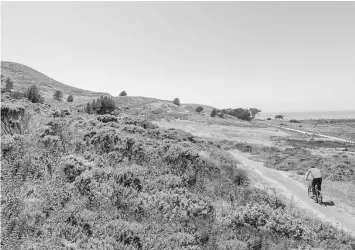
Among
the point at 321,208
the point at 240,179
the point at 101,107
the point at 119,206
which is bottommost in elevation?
the point at 321,208

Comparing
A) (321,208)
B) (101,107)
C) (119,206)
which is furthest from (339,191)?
(101,107)

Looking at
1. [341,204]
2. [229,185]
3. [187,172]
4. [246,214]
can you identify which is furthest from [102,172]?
[341,204]

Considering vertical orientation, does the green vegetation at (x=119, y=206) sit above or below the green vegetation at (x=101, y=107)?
below

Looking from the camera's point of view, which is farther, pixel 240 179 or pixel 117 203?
pixel 240 179

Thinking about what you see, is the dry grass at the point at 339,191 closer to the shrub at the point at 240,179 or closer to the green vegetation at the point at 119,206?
the shrub at the point at 240,179

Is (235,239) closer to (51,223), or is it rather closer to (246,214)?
(246,214)

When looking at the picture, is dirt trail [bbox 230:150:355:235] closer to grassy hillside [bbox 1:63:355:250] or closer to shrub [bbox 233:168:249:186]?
grassy hillside [bbox 1:63:355:250]

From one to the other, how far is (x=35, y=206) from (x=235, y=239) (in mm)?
5212

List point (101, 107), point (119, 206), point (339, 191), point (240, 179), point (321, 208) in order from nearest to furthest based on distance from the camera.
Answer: point (119, 206) → point (321, 208) → point (240, 179) → point (339, 191) → point (101, 107)

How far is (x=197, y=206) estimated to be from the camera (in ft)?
25.5

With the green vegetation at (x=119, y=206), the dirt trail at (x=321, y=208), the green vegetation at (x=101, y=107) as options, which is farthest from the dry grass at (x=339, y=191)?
the green vegetation at (x=101, y=107)

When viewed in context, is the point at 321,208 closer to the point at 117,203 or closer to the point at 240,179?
the point at 240,179

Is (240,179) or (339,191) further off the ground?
(240,179)

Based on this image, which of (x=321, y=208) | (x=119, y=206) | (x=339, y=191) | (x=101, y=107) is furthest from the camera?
(x=101, y=107)
